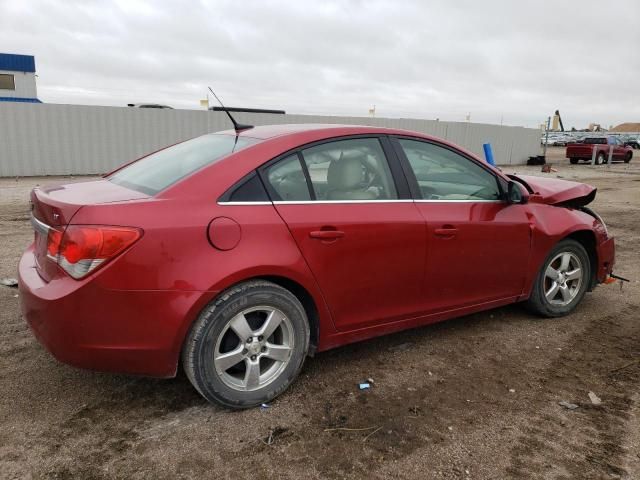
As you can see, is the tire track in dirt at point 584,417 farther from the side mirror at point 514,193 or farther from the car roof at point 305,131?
the car roof at point 305,131

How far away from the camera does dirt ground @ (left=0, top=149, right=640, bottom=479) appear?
246 centimetres

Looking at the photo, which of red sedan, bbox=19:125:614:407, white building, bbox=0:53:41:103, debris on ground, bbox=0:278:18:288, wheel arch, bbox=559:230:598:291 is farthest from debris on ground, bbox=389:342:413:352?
white building, bbox=0:53:41:103

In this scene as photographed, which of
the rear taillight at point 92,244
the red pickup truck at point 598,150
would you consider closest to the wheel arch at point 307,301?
the rear taillight at point 92,244

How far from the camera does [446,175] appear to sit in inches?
147

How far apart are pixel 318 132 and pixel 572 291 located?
2740mm

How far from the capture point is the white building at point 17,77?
2894cm

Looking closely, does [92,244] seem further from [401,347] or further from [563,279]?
[563,279]

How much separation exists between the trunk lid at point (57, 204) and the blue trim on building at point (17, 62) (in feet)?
103

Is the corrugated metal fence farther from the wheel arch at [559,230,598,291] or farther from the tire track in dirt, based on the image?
the tire track in dirt

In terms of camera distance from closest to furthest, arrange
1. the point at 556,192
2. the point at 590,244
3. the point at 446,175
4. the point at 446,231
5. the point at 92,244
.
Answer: the point at 92,244, the point at 446,231, the point at 446,175, the point at 556,192, the point at 590,244

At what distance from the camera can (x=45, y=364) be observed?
3383 mm

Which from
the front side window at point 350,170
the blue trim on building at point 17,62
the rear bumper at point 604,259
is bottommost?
the rear bumper at point 604,259

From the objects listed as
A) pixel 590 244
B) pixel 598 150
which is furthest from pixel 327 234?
pixel 598 150

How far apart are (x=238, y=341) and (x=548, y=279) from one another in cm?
278
